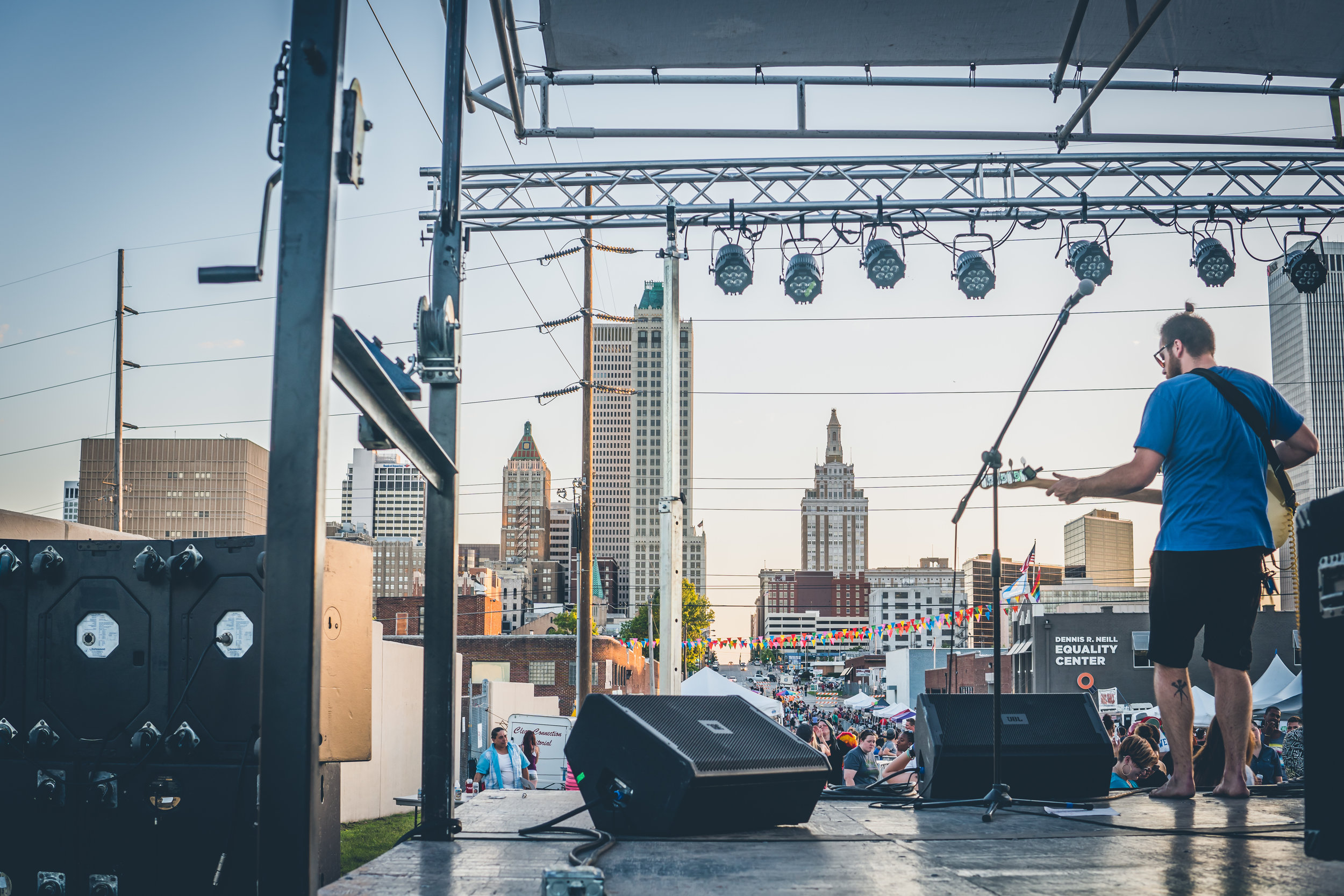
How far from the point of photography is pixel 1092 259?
1088 cm

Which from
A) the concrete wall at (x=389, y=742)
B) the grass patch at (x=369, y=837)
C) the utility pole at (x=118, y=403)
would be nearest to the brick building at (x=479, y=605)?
the utility pole at (x=118, y=403)

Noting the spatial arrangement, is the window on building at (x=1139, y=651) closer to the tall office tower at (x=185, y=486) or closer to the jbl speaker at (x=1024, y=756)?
the jbl speaker at (x=1024, y=756)

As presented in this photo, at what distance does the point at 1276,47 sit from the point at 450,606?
7.15 meters

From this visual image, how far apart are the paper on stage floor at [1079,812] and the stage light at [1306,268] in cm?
865

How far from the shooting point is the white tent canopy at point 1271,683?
21.6 m

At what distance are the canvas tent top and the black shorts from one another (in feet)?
14.6

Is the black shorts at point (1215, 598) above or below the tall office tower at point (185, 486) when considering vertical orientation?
below

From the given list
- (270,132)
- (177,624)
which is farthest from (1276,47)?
(177,624)

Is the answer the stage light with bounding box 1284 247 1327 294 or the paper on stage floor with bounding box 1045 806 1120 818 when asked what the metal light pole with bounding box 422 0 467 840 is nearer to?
the paper on stage floor with bounding box 1045 806 1120 818

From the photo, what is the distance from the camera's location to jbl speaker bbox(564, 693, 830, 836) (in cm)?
367

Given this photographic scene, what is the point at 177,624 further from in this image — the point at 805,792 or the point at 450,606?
the point at 805,792

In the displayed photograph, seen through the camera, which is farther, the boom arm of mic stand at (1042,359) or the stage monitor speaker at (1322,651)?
the boom arm of mic stand at (1042,359)

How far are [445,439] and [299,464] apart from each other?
1.84m

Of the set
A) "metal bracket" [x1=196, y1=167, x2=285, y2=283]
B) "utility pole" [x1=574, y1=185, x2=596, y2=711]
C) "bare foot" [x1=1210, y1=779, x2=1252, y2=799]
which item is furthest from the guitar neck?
"utility pole" [x1=574, y1=185, x2=596, y2=711]
